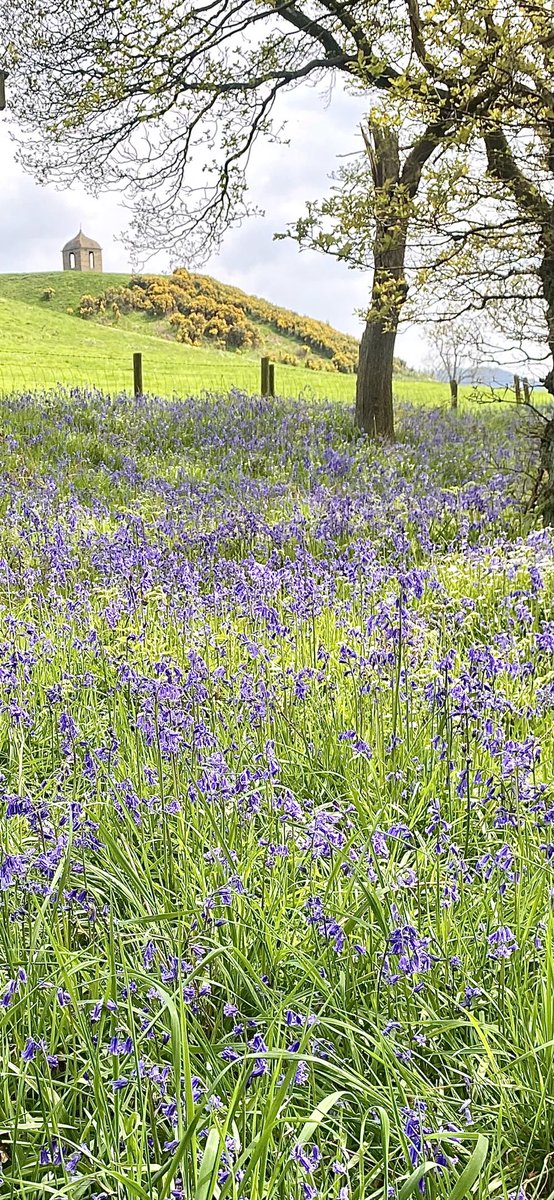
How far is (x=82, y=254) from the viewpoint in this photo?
348 feet

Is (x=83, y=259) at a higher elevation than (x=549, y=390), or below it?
higher

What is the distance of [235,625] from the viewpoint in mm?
4973

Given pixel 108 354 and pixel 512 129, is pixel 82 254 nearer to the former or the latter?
pixel 108 354

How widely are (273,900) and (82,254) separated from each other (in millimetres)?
113538

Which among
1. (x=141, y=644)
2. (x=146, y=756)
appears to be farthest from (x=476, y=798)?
(x=141, y=644)

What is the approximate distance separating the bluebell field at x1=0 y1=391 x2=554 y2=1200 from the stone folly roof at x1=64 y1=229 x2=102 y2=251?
4352 inches

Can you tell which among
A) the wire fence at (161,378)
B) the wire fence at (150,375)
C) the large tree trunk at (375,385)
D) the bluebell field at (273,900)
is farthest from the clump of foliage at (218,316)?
the bluebell field at (273,900)

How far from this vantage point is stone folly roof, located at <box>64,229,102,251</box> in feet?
348

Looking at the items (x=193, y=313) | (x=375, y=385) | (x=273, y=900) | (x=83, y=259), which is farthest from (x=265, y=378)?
(x=83, y=259)

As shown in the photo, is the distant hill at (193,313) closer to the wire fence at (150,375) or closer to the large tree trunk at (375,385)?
the wire fence at (150,375)

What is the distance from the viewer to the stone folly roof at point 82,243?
4178 inches

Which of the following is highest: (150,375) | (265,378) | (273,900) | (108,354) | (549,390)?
(108,354)

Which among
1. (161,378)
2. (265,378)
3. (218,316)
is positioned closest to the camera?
(265,378)

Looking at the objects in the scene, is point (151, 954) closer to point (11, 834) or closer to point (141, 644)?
point (11, 834)
